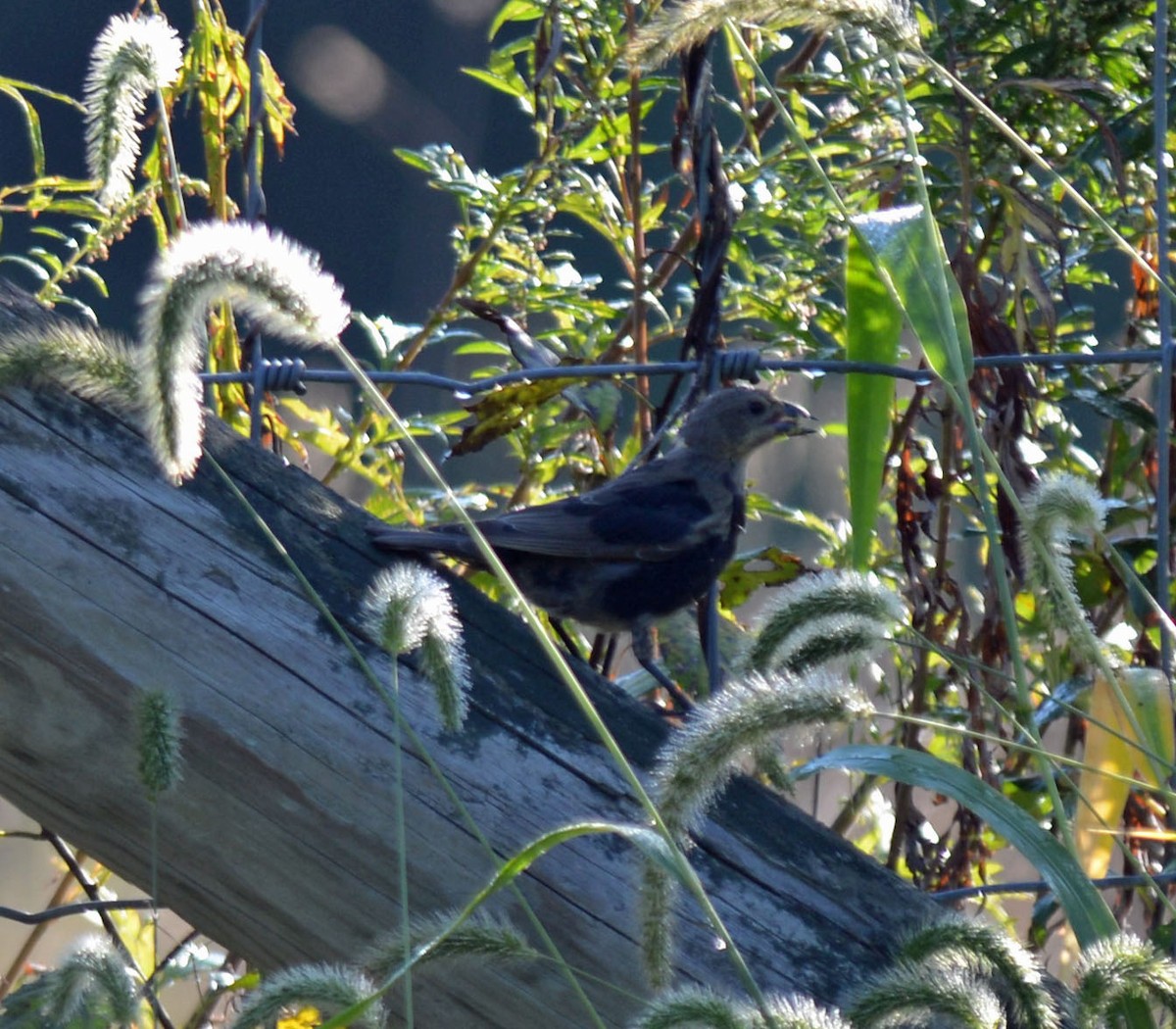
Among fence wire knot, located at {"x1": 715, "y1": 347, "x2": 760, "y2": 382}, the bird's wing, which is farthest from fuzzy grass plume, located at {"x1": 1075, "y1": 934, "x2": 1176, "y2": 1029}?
the bird's wing

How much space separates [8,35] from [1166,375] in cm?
441

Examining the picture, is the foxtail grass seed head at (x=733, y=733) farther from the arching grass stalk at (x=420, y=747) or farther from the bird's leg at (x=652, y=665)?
the bird's leg at (x=652, y=665)

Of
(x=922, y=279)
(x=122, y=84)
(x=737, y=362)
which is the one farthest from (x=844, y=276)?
(x=122, y=84)

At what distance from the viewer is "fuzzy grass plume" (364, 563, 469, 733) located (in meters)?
1.33

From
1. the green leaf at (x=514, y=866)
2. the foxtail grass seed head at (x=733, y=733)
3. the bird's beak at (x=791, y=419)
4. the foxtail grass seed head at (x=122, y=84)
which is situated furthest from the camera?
the bird's beak at (x=791, y=419)

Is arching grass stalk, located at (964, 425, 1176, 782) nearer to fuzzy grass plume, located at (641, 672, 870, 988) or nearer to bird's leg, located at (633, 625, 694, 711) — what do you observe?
fuzzy grass plume, located at (641, 672, 870, 988)

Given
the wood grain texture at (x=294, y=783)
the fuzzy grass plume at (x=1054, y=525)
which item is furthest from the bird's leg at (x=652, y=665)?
the fuzzy grass plume at (x=1054, y=525)

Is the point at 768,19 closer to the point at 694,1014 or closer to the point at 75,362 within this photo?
the point at 75,362

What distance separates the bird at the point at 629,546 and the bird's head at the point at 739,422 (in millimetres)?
180

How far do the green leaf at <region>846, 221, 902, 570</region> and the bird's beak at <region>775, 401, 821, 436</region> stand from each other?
1.59 meters

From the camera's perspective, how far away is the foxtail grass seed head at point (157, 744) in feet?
4.37

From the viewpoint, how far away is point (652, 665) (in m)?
2.76

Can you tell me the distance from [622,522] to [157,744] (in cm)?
161

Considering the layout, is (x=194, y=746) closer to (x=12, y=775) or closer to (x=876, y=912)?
(x=12, y=775)
